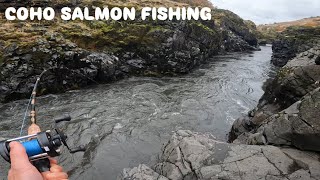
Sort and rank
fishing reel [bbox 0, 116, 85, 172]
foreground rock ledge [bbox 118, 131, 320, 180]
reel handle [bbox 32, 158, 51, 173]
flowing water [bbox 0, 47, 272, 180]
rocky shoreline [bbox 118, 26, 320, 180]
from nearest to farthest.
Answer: fishing reel [bbox 0, 116, 85, 172], reel handle [bbox 32, 158, 51, 173], foreground rock ledge [bbox 118, 131, 320, 180], rocky shoreline [bbox 118, 26, 320, 180], flowing water [bbox 0, 47, 272, 180]

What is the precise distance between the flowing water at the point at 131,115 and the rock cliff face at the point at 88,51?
1.66m

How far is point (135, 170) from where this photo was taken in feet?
39.2

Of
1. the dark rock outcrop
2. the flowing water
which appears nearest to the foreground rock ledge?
the flowing water

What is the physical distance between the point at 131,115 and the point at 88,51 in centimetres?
1120

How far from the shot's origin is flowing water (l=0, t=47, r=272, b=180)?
16625mm

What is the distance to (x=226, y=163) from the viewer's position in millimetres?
10594

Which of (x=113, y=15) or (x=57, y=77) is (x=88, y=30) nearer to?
(x=113, y=15)

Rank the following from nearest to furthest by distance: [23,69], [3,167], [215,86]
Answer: [3,167]
[23,69]
[215,86]

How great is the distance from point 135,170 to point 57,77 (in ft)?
61.2

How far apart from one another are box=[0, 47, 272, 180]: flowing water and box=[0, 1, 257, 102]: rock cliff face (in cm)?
166

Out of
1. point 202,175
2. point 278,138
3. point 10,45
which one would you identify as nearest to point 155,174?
point 202,175

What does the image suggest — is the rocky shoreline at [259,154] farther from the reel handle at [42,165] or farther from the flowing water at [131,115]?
the reel handle at [42,165]

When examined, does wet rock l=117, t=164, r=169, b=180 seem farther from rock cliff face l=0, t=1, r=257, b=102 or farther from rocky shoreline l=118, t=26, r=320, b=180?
rock cliff face l=0, t=1, r=257, b=102

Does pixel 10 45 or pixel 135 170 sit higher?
pixel 10 45
